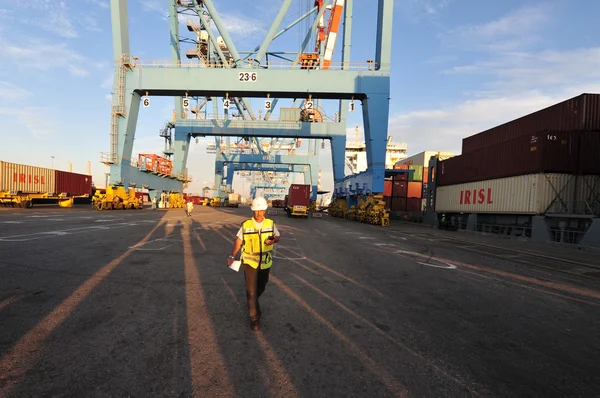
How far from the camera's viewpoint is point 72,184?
32406 mm

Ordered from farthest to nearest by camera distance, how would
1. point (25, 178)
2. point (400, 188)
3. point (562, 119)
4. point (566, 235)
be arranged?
point (400, 188)
point (25, 178)
point (562, 119)
point (566, 235)

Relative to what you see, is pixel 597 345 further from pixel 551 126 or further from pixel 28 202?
pixel 28 202

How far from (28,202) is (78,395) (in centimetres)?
3552

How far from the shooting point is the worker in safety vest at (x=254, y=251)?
3.43 meters

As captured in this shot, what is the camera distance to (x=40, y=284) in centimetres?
477

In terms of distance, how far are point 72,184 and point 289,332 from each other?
39.1 m

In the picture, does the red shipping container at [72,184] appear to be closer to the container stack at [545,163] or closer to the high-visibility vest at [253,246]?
the high-visibility vest at [253,246]

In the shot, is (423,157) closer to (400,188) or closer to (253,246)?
(400,188)

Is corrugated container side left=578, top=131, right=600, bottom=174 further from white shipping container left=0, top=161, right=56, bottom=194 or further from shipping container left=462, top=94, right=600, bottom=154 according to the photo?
white shipping container left=0, top=161, right=56, bottom=194

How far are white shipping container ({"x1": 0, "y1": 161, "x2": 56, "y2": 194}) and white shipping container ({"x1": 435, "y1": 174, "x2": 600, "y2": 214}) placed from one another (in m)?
39.5

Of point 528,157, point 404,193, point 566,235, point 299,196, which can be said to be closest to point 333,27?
point 404,193

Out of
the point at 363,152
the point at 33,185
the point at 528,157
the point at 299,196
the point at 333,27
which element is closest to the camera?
the point at 528,157

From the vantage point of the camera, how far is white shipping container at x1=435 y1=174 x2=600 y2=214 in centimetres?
1591

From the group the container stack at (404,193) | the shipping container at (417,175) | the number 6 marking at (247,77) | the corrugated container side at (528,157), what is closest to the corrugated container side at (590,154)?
the corrugated container side at (528,157)
